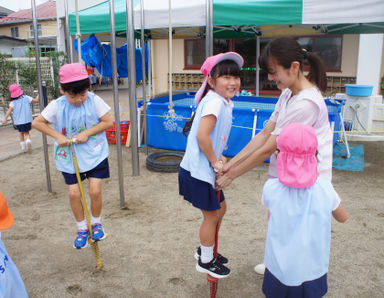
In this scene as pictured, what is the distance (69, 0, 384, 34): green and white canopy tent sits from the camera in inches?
187

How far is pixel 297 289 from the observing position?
181 centimetres

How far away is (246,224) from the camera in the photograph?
3.82 m

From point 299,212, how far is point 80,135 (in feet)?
5.91

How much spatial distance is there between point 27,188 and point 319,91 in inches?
171

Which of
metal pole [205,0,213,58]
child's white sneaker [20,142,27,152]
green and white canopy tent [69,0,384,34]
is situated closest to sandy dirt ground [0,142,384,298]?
child's white sneaker [20,142,27,152]

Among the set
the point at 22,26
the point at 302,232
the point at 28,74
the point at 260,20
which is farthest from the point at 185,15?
the point at 22,26

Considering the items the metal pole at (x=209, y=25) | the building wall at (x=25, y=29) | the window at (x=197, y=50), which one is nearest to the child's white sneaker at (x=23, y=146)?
the metal pole at (x=209, y=25)

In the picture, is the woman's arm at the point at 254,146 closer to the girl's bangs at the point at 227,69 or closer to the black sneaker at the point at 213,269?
the girl's bangs at the point at 227,69

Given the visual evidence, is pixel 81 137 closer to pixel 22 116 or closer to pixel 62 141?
pixel 62 141

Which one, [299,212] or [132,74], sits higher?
[132,74]

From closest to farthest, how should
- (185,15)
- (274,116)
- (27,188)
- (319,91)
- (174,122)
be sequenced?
(319,91)
(274,116)
(27,188)
(185,15)
(174,122)

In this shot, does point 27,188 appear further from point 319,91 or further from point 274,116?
point 319,91

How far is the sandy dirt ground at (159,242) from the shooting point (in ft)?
9.00

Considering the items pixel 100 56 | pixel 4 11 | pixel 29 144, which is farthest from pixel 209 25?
pixel 4 11
